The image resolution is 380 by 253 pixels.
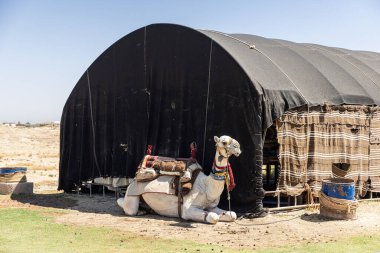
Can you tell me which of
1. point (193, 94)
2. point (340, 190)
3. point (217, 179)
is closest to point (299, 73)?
point (193, 94)

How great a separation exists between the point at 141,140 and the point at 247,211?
4547 millimetres

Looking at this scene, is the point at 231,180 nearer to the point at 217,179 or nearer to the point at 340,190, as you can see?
the point at 217,179

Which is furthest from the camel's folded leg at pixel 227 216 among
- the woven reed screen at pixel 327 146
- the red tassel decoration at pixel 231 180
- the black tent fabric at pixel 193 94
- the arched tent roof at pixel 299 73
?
the arched tent roof at pixel 299 73

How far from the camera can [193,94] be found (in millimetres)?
13750

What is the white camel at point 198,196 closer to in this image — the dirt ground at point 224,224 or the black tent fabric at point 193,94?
the dirt ground at point 224,224

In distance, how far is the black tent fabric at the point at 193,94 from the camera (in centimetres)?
1238

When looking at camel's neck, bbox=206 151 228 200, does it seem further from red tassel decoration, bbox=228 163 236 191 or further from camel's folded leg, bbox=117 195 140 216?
camel's folded leg, bbox=117 195 140 216

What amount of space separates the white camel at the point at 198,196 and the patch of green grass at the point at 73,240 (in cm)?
181

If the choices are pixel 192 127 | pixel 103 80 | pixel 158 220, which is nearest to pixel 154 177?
pixel 158 220

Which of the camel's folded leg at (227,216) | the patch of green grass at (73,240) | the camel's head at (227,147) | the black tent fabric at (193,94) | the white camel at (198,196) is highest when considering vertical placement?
the black tent fabric at (193,94)

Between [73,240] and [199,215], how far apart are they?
10.2 ft

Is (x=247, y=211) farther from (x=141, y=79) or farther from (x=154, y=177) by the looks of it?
(x=141, y=79)

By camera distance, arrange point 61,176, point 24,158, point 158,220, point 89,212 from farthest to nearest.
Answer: point 24,158, point 61,176, point 89,212, point 158,220

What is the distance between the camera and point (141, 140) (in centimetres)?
1499
